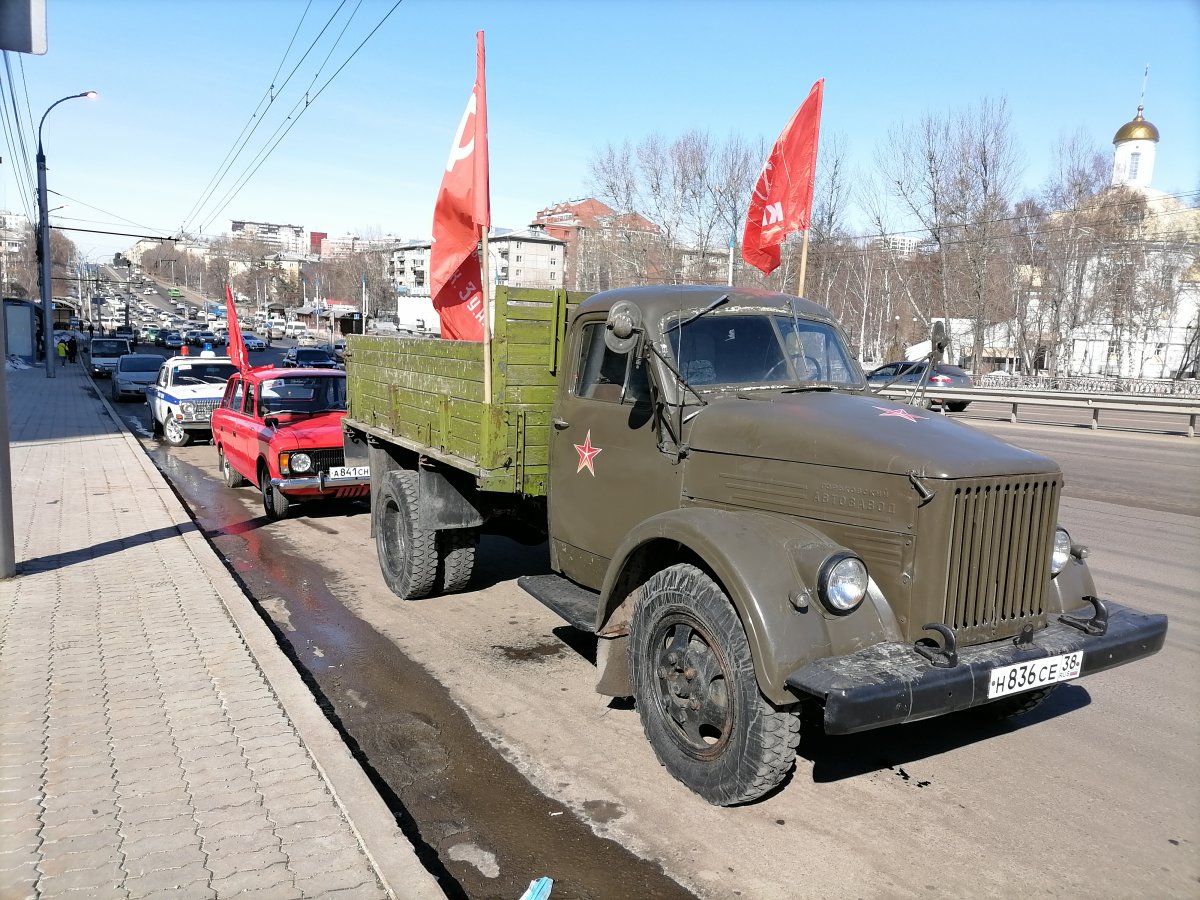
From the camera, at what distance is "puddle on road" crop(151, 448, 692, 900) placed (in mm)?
3223

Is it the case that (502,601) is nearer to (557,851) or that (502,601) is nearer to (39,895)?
(557,851)

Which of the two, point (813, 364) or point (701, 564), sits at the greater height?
point (813, 364)

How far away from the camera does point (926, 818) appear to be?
3629 mm

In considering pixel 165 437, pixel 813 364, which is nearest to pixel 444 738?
pixel 813 364

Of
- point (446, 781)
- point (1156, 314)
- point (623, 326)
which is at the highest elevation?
point (1156, 314)

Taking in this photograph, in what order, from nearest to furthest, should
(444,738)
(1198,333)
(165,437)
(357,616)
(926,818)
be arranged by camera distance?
(926,818) → (444,738) → (357,616) → (165,437) → (1198,333)

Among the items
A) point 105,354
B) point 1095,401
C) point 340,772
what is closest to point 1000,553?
point 340,772

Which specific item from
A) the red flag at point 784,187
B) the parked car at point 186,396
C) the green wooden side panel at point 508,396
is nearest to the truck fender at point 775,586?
the green wooden side panel at point 508,396

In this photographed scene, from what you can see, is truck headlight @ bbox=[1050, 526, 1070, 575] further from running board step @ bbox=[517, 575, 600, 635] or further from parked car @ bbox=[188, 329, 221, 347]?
parked car @ bbox=[188, 329, 221, 347]

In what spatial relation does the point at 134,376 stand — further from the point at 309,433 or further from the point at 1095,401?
the point at 1095,401

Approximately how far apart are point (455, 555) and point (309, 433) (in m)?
3.25

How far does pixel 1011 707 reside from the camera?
440cm

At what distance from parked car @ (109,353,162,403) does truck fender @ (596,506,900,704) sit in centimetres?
2511

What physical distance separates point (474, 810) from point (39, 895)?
62.4 inches
